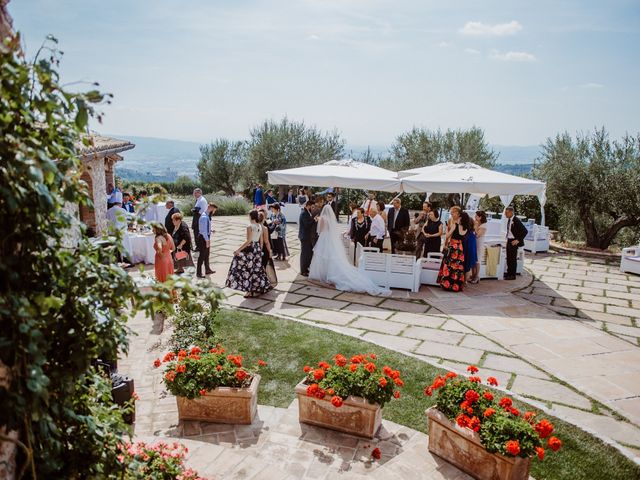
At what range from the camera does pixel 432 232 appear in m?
10.3

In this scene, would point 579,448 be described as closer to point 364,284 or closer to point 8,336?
point 8,336

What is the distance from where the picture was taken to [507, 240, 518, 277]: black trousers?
1072 cm

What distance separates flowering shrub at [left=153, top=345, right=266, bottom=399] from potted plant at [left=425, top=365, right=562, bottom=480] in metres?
1.90

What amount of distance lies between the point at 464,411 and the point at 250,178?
26481 millimetres

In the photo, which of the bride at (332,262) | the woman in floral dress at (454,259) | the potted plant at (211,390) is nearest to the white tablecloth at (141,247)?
the bride at (332,262)

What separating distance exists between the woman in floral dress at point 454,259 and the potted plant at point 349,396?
5.57 metres

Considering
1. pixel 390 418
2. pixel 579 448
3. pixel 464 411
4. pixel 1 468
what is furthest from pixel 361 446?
pixel 1 468

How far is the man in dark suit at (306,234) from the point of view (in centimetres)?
1045

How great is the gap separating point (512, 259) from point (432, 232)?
7.14ft

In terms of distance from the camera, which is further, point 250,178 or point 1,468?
point 250,178

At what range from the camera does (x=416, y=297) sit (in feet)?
30.3

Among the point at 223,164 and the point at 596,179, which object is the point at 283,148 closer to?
the point at 223,164

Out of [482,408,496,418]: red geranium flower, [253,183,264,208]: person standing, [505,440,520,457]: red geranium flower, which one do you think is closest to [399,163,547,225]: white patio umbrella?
[482,408,496,418]: red geranium flower

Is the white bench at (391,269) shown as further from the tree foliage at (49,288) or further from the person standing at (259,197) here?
the person standing at (259,197)
